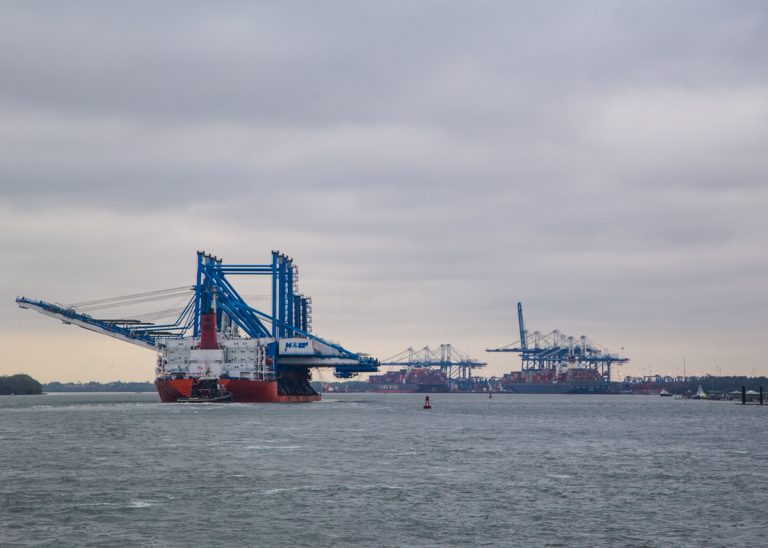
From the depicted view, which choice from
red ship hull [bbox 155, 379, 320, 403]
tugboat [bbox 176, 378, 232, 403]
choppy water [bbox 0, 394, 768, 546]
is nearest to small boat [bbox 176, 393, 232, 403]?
tugboat [bbox 176, 378, 232, 403]

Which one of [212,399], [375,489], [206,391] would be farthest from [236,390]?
[375,489]

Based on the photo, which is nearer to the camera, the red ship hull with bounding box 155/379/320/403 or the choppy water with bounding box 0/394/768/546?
the choppy water with bounding box 0/394/768/546

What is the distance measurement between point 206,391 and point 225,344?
898 centimetres

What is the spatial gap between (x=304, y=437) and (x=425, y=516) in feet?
151

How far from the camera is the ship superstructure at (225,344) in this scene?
171 metres

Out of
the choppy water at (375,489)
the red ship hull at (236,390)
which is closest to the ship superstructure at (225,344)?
the red ship hull at (236,390)

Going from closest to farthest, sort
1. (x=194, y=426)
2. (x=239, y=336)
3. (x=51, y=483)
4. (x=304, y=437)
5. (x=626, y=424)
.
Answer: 1. (x=51, y=483)
2. (x=304, y=437)
3. (x=194, y=426)
4. (x=626, y=424)
5. (x=239, y=336)

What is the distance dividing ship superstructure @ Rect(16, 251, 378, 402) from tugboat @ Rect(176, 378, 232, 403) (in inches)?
10.7

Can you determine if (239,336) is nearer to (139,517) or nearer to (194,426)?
(194,426)

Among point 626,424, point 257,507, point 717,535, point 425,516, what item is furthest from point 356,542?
point 626,424

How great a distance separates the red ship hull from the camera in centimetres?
17048

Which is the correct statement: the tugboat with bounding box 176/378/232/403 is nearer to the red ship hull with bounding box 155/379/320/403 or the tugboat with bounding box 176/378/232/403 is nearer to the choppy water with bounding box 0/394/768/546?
the red ship hull with bounding box 155/379/320/403

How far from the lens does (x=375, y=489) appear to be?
53656mm

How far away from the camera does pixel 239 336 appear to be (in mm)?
180500
